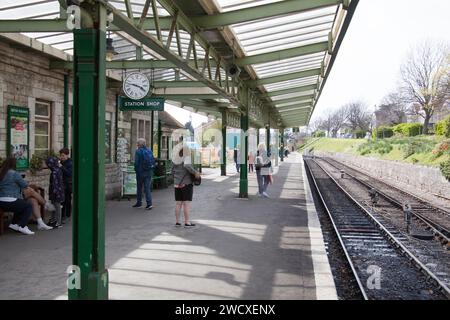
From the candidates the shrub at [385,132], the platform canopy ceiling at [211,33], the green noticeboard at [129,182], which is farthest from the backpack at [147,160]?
the shrub at [385,132]

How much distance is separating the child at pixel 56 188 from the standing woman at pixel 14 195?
578 millimetres

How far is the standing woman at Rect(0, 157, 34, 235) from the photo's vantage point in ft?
25.1

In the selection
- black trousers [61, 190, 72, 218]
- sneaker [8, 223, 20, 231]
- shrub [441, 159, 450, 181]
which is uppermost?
shrub [441, 159, 450, 181]

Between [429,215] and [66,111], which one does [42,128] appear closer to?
[66,111]

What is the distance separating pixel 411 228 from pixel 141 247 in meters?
6.75

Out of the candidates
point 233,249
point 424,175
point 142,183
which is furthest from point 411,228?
point 424,175

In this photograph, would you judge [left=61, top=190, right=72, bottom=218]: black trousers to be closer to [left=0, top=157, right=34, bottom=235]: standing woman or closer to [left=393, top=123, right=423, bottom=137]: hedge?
[left=0, top=157, right=34, bottom=235]: standing woman

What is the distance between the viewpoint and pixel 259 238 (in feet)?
26.2

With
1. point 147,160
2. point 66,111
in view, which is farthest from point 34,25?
point 147,160

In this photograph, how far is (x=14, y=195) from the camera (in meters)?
7.75

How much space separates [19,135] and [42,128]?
1.15 meters

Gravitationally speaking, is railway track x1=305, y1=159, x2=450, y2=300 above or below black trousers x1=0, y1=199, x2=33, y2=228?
below

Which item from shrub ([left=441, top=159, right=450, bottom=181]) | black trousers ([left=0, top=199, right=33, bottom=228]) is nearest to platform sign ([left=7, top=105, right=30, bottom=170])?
black trousers ([left=0, top=199, right=33, bottom=228])

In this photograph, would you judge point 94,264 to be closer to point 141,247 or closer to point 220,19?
point 141,247
